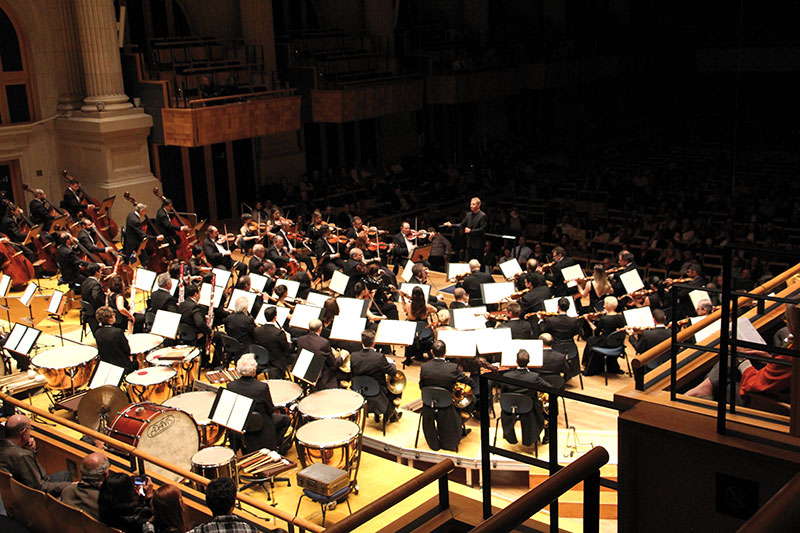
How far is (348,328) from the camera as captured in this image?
1027 cm

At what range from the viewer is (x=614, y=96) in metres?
33.3

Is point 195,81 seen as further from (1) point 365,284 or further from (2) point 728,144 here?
(2) point 728,144

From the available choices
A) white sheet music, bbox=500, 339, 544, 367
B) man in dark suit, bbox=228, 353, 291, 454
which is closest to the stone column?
man in dark suit, bbox=228, 353, 291, 454

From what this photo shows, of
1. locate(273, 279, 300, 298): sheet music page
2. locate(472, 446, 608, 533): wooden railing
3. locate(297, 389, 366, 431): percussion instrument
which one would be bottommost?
locate(297, 389, 366, 431): percussion instrument

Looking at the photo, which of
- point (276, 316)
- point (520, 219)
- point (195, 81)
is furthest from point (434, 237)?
point (195, 81)

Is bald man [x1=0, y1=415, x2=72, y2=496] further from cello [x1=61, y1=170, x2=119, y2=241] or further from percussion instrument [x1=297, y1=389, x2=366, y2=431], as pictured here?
cello [x1=61, y1=170, x2=119, y2=241]

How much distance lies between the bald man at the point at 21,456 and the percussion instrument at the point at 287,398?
223 centimetres

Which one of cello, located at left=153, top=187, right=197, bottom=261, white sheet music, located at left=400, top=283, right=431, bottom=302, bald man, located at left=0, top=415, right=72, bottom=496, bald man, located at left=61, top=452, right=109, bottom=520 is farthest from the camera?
cello, located at left=153, top=187, right=197, bottom=261

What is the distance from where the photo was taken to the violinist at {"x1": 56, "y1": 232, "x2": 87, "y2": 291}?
42.9ft

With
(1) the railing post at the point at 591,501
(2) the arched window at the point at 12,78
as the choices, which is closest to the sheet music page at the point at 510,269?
(1) the railing post at the point at 591,501

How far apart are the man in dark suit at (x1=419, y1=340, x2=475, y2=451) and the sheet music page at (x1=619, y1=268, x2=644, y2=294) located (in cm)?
347

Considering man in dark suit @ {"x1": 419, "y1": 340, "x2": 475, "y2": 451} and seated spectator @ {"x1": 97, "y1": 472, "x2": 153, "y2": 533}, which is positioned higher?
seated spectator @ {"x1": 97, "y1": 472, "x2": 153, "y2": 533}

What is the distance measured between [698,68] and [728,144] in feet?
10.3

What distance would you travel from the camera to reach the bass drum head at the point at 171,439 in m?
7.76
